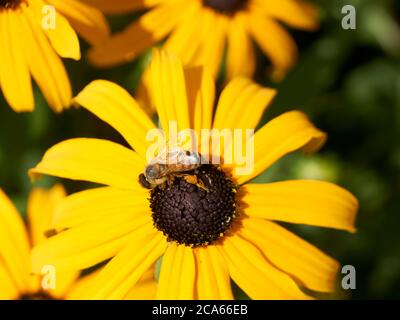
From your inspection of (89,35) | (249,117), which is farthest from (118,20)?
(249,117)

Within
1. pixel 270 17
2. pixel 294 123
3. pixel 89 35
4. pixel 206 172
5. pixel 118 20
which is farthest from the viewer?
pixel 118 20

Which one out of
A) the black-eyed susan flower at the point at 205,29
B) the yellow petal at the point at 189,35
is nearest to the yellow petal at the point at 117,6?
the black-eyed susan flower at the point at 205,29

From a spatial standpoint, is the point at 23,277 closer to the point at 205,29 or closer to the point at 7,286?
the point at 7,286

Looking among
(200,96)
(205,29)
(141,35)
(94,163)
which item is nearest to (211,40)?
(205,29)

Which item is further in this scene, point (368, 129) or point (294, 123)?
point (368, 129)

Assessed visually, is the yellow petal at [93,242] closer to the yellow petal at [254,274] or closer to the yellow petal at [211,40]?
the yellow petal at [254,274]
